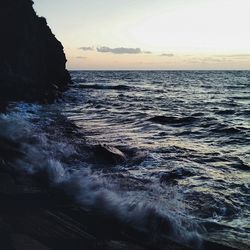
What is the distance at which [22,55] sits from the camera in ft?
115

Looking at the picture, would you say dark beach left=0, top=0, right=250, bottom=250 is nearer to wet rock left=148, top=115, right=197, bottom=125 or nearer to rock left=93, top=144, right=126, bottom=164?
rock left=93, top=144, right=126, bottom=164

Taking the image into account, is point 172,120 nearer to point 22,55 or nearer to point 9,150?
point 9,150

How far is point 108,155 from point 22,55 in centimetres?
2584

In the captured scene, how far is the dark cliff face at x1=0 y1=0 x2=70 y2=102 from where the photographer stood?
Result: 94.2 feet

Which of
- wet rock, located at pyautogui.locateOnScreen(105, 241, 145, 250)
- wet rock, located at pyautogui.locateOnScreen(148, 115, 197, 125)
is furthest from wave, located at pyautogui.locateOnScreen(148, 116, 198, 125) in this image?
wet rock, located at pyautogui.locateOnScreen(105, 241, 145, 250)

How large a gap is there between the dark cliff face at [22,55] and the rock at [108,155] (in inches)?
676

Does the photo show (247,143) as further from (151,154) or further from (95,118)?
(95,118)

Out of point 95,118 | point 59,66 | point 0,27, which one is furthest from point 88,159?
point 59,66

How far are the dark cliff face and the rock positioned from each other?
56.4 ft

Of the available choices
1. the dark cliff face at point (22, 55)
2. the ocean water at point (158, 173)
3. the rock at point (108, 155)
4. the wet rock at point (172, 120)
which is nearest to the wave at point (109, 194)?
the ocean water at point (158, 173)

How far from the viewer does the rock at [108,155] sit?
11.4 metres

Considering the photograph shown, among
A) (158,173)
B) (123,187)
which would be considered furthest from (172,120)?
(123,187)

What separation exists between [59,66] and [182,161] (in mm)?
38330

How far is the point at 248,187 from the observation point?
9.54 m
